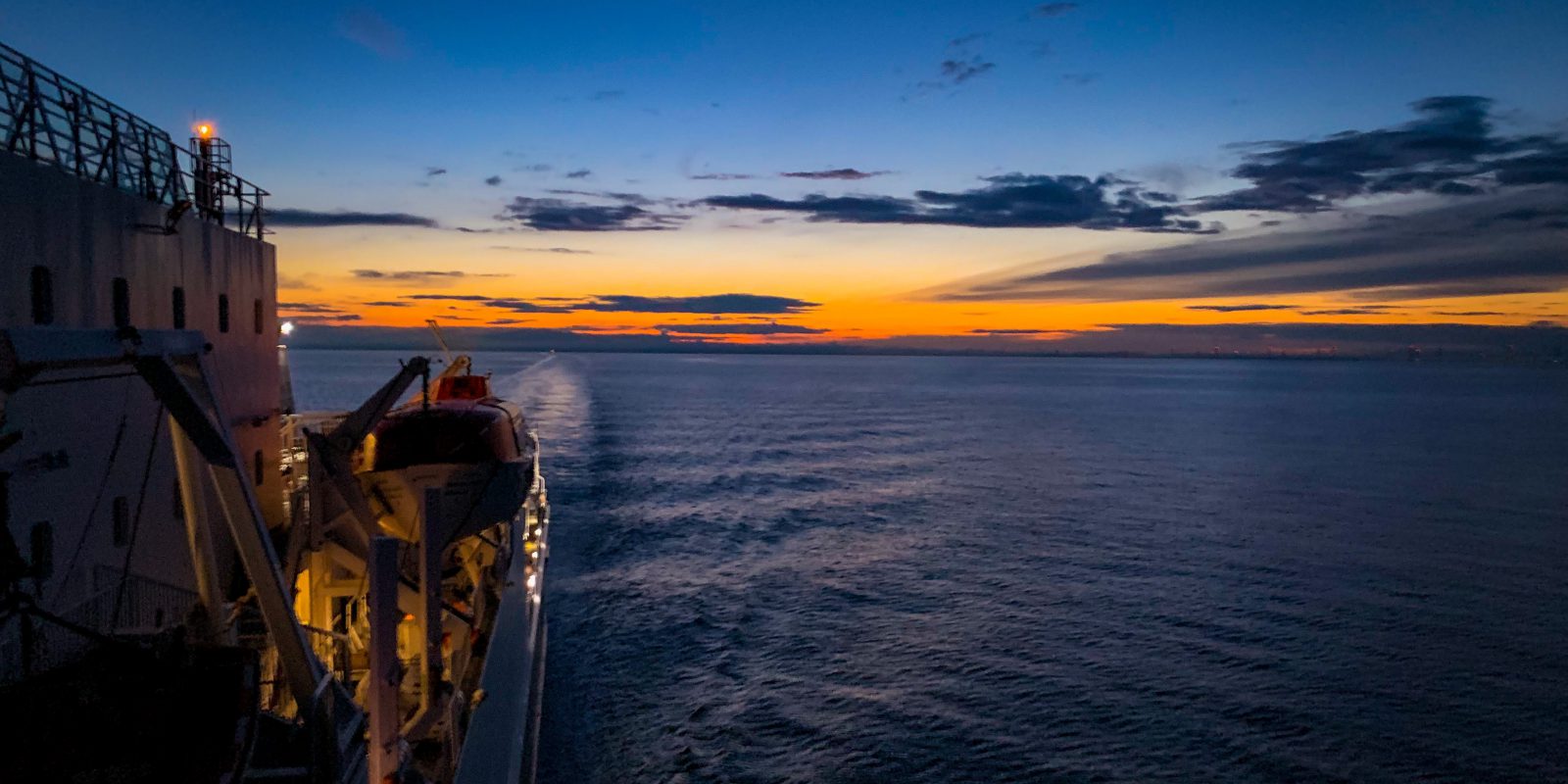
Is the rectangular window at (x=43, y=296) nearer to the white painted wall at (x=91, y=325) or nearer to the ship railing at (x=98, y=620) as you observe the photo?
the white painted wall at (x=91, y=325)

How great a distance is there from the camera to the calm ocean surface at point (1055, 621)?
2377cm

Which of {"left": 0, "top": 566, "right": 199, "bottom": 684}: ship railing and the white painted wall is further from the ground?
the white painted wall

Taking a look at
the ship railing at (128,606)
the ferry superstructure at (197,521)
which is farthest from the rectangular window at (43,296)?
the ship railing at (128,606)

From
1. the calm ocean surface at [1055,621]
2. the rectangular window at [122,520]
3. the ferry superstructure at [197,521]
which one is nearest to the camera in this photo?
the ferry superstructure at [197,521]

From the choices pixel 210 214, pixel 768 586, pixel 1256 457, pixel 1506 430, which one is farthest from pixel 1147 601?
pixel 1506 430

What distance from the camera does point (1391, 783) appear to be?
862 inches

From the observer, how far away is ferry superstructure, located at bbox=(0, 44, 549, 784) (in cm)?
819

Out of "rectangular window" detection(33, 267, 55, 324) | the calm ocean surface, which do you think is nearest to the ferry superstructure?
"rectangular window" detection(33, 267, 55, 324)

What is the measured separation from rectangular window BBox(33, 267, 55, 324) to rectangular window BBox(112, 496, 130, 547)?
2.89 metres

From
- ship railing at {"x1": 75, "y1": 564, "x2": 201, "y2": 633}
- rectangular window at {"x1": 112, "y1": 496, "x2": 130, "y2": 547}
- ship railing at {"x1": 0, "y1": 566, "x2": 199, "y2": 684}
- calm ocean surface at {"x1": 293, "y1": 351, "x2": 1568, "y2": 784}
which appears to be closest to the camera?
ship railing at {"x1": 0, "y1": 566, "x2": 199, "y2": 684}

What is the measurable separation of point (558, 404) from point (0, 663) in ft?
402

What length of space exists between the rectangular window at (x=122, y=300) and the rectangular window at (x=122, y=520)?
246cm

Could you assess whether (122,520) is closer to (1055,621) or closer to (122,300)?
(122,300)

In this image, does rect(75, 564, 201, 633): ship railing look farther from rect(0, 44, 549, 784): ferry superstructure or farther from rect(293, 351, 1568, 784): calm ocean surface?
rect(293, 351, 1568, 784): calm ocean surface
